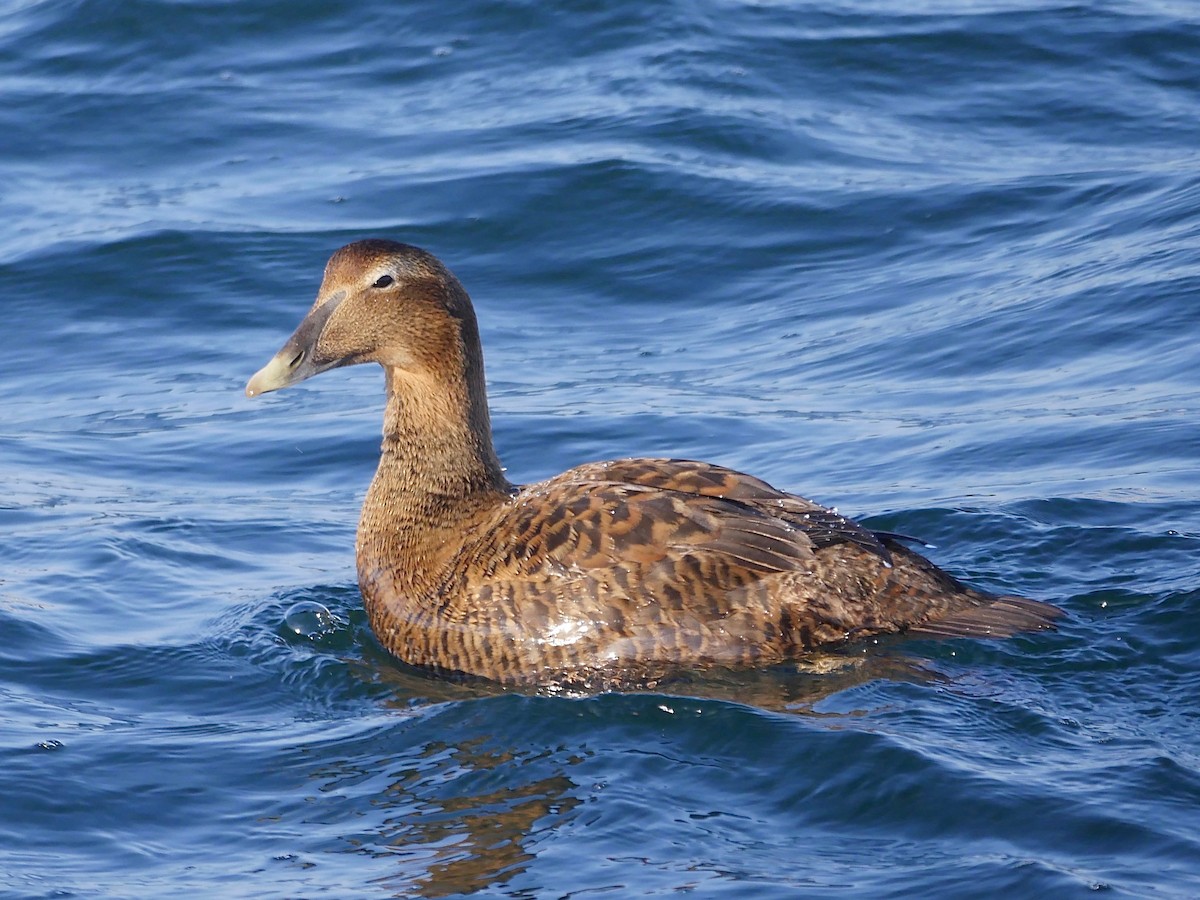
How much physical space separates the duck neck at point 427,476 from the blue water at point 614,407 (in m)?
0.49

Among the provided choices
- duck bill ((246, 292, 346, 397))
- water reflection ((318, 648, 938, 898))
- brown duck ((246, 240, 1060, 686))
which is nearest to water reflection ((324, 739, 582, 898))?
water reflection ((318, 648, 938, 898))

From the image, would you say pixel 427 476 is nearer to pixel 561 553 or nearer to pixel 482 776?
pixel 561 553

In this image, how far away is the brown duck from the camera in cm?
660

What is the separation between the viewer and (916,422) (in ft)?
32.5

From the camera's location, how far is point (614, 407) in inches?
408

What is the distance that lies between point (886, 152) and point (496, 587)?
800 centimetres

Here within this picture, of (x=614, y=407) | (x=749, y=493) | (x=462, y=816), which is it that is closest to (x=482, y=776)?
(x=462, y=816)

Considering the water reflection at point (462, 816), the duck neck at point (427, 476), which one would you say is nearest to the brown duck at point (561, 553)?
the duck neck at point (427, 476)

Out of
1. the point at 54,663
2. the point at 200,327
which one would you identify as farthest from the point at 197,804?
the point at 200,327

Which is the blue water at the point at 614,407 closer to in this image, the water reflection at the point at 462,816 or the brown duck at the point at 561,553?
the water reflection at the point at 462,816

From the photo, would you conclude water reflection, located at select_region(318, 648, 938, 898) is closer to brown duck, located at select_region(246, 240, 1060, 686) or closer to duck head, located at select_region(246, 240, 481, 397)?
brown duck, located at select_region(246, 240, 1060, 686)

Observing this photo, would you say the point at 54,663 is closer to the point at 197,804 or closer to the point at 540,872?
the point at 197,804

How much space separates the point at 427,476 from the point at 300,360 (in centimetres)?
68

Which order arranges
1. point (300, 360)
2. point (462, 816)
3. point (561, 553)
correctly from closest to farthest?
point (462, 816) → point (561, 553) → point (300, 360)
